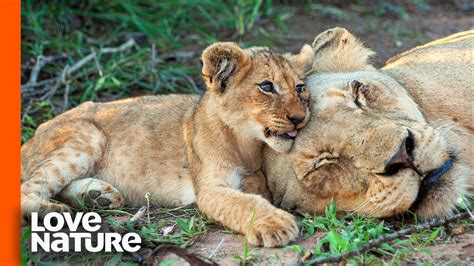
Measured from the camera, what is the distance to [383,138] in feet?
10.8

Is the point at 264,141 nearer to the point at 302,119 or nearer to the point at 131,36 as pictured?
the point at 302,119

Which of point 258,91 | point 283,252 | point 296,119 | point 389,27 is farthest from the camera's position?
point 389,27

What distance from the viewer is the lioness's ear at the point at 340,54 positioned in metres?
4.20

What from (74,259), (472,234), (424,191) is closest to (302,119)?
(424,191)

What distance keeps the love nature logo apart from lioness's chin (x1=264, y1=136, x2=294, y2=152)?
2.35ft

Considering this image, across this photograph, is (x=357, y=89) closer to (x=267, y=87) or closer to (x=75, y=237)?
(x=267, y=87)

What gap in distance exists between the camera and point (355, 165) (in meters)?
3.40

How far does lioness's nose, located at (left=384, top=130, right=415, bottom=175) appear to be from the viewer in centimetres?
322

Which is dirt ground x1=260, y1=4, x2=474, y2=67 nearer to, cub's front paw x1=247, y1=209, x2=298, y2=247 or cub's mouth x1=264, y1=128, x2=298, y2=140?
cub's mouth x1=264, y1=128, x2=298, y2=140

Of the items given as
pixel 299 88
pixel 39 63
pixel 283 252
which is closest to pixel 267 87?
pixel 299 88

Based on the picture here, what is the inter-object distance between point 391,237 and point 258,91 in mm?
996

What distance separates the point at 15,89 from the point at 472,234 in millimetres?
3072

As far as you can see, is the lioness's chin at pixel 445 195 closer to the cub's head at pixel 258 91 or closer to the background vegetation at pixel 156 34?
the cub's head at pixel 258 91

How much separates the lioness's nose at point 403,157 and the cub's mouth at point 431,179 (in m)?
0.14
